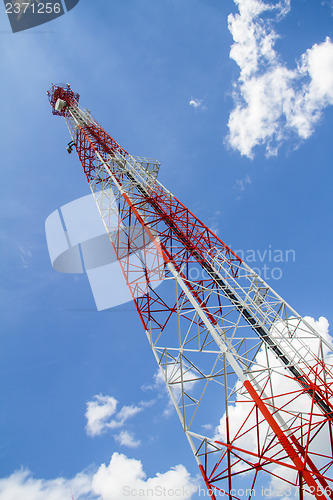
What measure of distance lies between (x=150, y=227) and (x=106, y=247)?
8.45 metres

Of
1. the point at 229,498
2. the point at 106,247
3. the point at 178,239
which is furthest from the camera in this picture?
the point at 106,247

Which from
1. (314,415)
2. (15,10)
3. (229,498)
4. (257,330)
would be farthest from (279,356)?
(15,10)

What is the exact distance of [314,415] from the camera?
32.3 feet

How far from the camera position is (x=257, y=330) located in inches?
519

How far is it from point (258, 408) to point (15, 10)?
26866mm

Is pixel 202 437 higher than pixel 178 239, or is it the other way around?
pixel 178 239

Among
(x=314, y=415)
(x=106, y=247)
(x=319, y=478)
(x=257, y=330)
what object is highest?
(x=106, y=247)

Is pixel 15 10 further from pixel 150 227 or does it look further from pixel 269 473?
pixel 269 473

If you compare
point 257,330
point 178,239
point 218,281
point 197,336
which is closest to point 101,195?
point 178,239

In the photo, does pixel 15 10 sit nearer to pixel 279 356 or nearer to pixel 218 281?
pixel 218 281

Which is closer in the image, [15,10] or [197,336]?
[197,336]

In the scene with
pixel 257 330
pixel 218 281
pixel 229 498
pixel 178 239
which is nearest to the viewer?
pixel 229 498

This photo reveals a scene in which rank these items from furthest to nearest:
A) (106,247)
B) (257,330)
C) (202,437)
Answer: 1. (106,247)
2. (257,330)
3. (202,437)

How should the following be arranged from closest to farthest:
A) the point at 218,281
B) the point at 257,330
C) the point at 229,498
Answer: the point at 229,498
the point at 257,330
the point at 218,281
